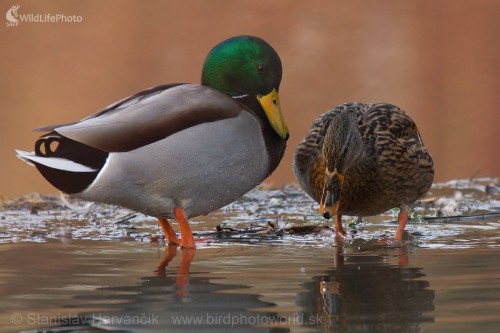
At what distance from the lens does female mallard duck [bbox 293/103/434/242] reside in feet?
16.8

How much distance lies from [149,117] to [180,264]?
0.85 metres

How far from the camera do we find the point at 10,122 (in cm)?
1092

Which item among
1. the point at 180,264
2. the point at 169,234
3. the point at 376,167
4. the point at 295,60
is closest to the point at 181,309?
the point at 180,264

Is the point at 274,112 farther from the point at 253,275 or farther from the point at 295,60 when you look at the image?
the point at 295,60

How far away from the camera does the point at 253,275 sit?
4012mm

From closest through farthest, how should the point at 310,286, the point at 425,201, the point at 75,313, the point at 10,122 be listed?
1. the point at 75,313
2. the point at 310,286
3. the point at 425,201
4. the point at 10,122

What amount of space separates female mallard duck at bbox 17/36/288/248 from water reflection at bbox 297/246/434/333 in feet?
3.00

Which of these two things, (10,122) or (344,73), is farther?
(344,73)

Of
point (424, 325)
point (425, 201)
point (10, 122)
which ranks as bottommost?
point (424, 325)

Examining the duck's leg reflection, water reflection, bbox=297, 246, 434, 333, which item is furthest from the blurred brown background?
water reflection, bbox=297, 246, 434, 333

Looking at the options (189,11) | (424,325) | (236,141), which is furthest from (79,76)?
(424,325)

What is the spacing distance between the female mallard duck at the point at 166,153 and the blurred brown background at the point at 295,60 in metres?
5.38

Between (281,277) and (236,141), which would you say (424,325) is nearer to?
(281,277)

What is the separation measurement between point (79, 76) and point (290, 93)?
86.2 inches
